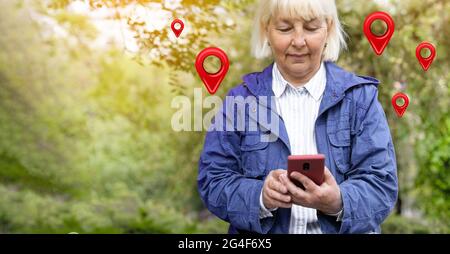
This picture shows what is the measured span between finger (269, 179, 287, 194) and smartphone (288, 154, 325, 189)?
0.04m

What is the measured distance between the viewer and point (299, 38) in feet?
5.73

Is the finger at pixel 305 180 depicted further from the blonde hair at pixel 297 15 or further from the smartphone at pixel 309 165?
the blonde hair at pixel 297 15

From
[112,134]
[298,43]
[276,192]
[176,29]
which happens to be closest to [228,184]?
[276,192]

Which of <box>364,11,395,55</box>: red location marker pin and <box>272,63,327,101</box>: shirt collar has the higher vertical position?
<box>364,11,395,55</box>: red location marker pin

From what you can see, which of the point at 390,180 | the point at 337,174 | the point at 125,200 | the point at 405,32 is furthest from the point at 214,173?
the point at 125,200

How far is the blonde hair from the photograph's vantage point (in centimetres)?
173

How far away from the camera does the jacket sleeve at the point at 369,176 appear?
66.1 inches

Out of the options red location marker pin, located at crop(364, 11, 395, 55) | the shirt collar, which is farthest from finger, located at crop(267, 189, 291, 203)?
red location marker pin, located at crop(364, 11, 395, 55)

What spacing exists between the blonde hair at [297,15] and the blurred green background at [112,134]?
2.34 metres

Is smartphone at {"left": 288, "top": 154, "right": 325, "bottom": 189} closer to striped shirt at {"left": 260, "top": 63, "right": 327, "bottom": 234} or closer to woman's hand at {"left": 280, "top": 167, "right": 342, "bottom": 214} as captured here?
woman's hand at {"left": 280, "top": 167, "right": 342, "bottom": 214}

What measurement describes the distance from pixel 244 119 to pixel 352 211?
0.39 meters

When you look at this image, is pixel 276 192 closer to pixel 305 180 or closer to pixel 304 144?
pixel 305 180

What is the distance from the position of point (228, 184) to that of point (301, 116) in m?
0.28

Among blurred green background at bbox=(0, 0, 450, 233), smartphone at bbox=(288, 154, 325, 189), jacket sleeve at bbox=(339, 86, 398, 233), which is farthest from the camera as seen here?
blurred green background at bbox=(0, 0, 450, 233)
